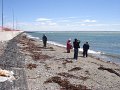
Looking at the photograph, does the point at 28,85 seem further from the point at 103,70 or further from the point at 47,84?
the point at 103,70

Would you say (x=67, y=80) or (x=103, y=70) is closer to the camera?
(x=67, y=80)

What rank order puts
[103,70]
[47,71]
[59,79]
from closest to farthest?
[59,79] < [47,71] < [103,70]

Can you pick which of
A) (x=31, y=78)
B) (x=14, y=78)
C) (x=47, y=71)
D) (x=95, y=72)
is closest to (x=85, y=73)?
(x=95, y=72)

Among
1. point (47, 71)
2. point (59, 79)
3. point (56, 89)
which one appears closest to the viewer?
point (56, 89)

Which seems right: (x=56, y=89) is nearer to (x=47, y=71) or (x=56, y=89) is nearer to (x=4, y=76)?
(x=4, y=76)

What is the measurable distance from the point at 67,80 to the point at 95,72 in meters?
4.22

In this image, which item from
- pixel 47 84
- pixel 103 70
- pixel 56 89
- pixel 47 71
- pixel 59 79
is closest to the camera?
A: pixel 56 89

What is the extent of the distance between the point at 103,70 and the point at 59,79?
21.3ft

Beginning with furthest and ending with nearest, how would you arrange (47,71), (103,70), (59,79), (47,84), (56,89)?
1. (103,70)
2. (47,71)
3. (59,79)
4. (47,84)
5. (56,89)

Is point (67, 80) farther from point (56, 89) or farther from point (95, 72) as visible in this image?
point (95, 72)

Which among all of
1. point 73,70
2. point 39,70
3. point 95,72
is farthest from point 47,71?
point 95,72

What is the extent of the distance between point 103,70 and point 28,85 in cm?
920

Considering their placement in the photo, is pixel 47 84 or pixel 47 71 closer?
pixel 47 84

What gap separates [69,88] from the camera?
627 inches
